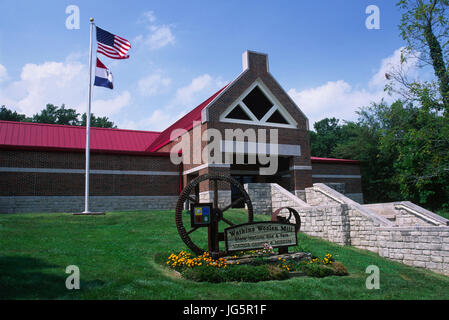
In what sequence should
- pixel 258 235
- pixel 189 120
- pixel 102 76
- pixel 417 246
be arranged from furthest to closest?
pixel 189 120
pixel 102 76
pixel 417 246
pixel 258 235

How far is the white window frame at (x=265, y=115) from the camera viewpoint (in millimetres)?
21000

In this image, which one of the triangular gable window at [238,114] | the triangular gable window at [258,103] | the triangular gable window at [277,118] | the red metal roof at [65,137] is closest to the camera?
the triangular gable window at [238,114]

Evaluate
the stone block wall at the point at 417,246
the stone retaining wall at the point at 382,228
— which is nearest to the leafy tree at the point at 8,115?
the stone retaining wall at the point at 382,228

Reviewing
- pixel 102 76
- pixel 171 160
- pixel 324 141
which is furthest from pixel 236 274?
pixel 324 141

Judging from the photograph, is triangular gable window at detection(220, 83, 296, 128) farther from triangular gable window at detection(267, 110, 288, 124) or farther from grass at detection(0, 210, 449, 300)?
grass at detection(0, 210, 449, 300)

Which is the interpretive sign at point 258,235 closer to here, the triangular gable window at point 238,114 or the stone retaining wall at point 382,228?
the stone retaining wall at point 382,228

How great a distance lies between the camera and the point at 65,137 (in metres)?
26.5

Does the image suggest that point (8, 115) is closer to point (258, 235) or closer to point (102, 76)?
point (102, 76)

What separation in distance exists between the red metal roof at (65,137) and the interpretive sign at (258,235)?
48.5 ft

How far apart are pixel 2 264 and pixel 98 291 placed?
3.02 m

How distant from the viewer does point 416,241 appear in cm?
1186

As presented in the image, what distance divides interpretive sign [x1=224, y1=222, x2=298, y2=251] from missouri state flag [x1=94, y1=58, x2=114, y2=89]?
12.2 metres

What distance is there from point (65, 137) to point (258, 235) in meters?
21.6
